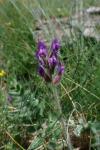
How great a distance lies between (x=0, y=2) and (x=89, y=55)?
2152 millimetres

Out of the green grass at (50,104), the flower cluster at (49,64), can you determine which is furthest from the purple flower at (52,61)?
the green grass at (50,104)

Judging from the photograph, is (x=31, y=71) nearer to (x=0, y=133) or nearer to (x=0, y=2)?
(x=0, y=133)

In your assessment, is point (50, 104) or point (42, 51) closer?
point (42, 51)

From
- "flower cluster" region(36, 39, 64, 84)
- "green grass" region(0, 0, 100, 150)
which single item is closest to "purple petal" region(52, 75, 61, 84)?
"flower cluster" region(36, 39, 64, 84)

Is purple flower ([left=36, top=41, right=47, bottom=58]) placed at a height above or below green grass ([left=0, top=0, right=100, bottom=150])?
above

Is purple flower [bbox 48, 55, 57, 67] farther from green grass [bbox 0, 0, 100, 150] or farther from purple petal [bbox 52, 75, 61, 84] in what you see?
green grass [bbox 0, 0, 100, 150]

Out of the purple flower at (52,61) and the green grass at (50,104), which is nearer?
the purple flower at (52,61)

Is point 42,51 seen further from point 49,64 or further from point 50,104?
point 50,104

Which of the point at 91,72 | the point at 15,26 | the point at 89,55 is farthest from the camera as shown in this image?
the point at 15,26

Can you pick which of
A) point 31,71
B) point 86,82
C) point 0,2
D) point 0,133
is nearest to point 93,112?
point 86,82

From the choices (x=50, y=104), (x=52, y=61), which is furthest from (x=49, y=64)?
(x=50, y=104)

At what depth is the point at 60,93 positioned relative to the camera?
7.41ft

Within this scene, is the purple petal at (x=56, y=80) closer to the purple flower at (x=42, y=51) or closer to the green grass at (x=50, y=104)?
the purple flower at (x=42, y=51)

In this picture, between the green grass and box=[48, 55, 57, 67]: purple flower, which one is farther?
the green grass
